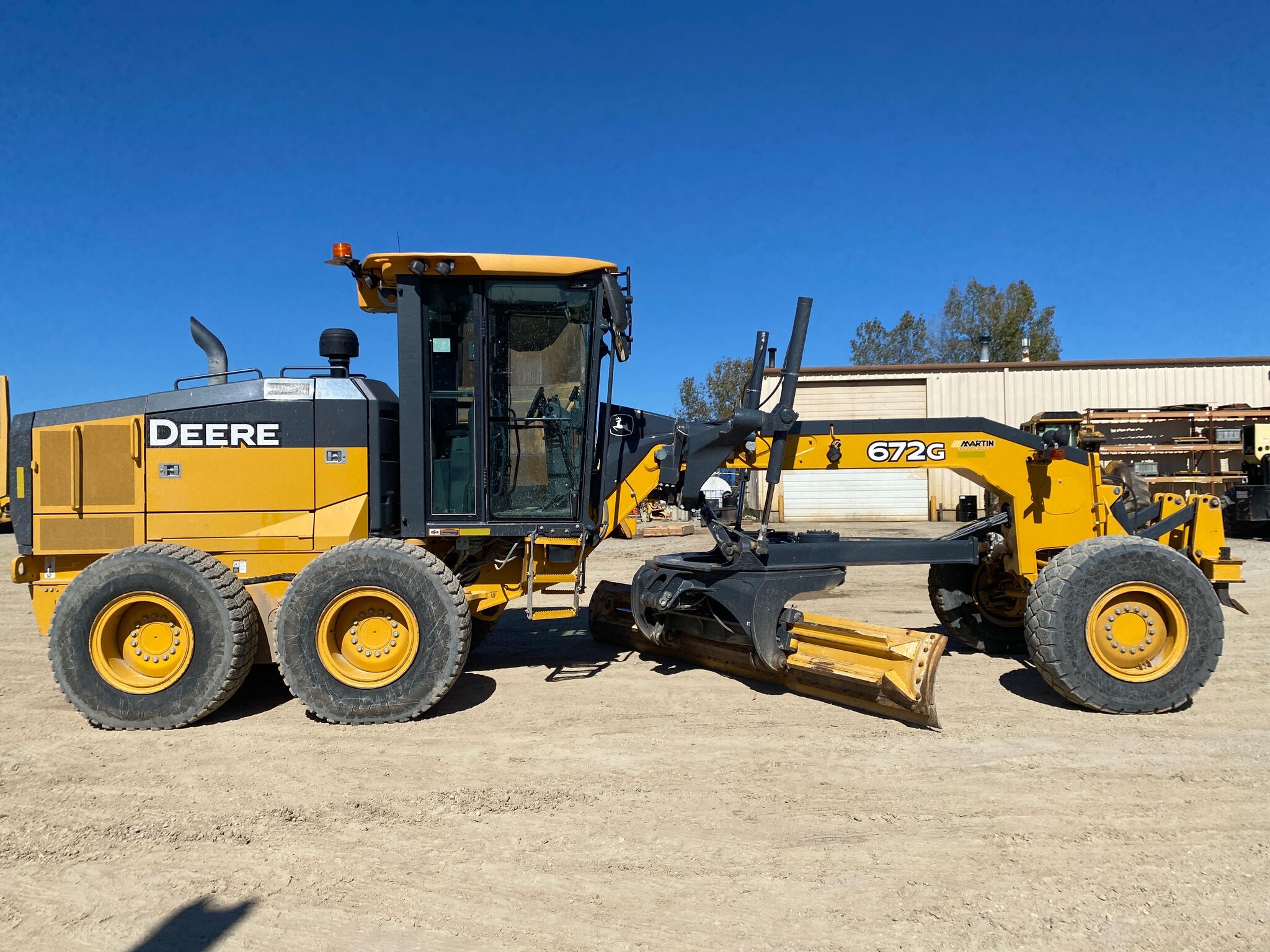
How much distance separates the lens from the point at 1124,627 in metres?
5.61

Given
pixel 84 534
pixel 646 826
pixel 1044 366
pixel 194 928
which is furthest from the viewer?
pixel 1044 366

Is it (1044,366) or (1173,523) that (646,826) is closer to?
(1173,523)

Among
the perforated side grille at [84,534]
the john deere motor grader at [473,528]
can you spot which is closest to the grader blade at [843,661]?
the john deere motor grader at [473,528]

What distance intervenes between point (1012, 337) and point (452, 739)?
4723cm

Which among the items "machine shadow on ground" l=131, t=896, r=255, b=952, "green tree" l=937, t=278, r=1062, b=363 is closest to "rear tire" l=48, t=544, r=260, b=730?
"machine shadow on ground" l=131, t=896, r=255, b=952

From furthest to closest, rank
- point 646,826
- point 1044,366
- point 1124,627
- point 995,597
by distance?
point 1044,366 → point 995,597 → point 1124,627 → point 646,826

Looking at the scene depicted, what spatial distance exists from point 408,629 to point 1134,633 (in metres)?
4.70

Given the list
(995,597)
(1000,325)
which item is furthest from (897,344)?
(995,597)

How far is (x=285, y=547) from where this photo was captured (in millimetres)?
6094

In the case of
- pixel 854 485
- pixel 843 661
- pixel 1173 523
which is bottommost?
pixel 843 661

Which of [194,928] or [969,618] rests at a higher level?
[969,618]

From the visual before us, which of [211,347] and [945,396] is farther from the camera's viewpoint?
[945,396]

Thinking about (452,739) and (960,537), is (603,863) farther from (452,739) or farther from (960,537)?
(960,537)

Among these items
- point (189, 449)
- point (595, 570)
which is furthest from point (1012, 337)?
point (189, 449)
